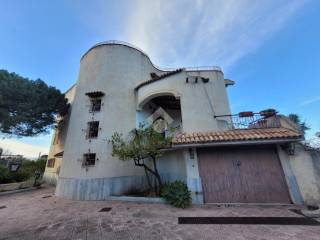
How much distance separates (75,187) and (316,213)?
12.8 meters

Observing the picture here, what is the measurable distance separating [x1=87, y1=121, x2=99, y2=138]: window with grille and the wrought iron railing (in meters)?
9.47

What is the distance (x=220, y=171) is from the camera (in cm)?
764

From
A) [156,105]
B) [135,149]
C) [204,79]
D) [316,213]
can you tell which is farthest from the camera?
[156,105]

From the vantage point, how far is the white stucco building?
7324 millimetres

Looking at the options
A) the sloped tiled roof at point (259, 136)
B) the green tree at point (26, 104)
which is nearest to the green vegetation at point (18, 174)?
the green tree at point (26, 104)

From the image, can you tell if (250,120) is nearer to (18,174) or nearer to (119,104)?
(119,104)

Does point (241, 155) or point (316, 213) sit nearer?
point (316, 213)

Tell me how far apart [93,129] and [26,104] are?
6.59 metres

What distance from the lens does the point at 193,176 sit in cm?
775

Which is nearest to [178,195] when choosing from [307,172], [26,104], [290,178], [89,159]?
[290,178]

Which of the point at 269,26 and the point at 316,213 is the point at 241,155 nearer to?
the point at 316,213

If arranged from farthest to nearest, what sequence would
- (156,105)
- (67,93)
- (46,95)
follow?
(67,93) → (156,105) → (46,95)

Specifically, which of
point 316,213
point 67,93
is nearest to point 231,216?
point 316,213

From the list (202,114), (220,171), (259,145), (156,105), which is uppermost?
(156,105)
